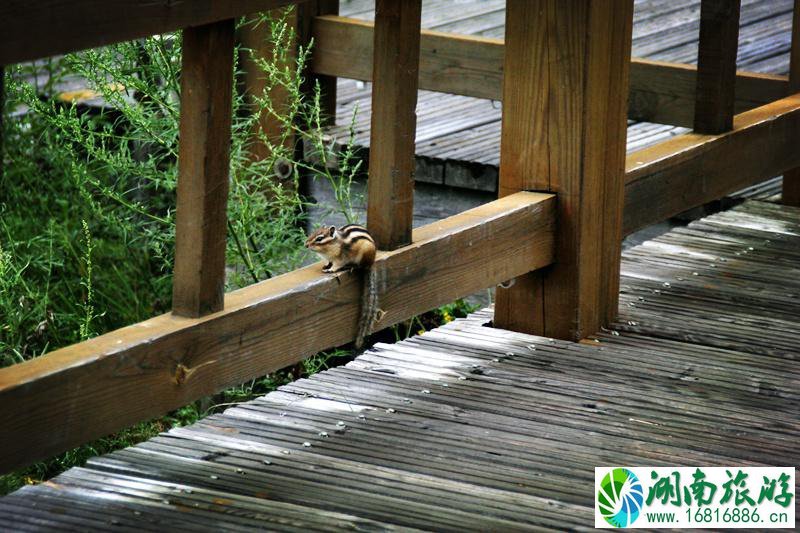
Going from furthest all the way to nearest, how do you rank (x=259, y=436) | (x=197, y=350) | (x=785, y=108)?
1. (x=785, y=108)
2. (x=259, y=436)
3. (x=197, y=350)

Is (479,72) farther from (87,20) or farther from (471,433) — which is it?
(87,20)

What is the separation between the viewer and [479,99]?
24.2 feet

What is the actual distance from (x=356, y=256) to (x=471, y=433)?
52cm

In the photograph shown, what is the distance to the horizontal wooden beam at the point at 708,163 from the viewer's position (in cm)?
451

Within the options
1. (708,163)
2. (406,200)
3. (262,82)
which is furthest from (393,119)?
(262,82)

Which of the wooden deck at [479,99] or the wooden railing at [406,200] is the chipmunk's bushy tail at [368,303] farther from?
the wooden deck at [479,99]

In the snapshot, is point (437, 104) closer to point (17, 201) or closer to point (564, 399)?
point (17, 201)

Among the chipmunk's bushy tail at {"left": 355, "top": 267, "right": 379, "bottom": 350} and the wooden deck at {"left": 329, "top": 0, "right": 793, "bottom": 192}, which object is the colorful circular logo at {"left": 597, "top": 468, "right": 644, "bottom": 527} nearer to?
the chipmunk's bushy tail at {"left": 355, "top": 267, "right": 379, "bottom": 350}

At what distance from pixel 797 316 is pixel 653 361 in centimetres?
75

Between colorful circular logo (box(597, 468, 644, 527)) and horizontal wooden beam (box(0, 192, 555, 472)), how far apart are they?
31.8 inches

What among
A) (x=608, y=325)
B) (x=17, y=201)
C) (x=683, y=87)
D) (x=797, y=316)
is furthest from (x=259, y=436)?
(x=17, y=201)

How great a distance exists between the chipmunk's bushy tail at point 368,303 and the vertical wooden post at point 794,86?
108 inches

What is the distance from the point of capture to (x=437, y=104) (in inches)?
299

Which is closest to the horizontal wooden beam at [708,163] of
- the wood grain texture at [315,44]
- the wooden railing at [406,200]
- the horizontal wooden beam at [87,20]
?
the wooden railing at [406,200]
